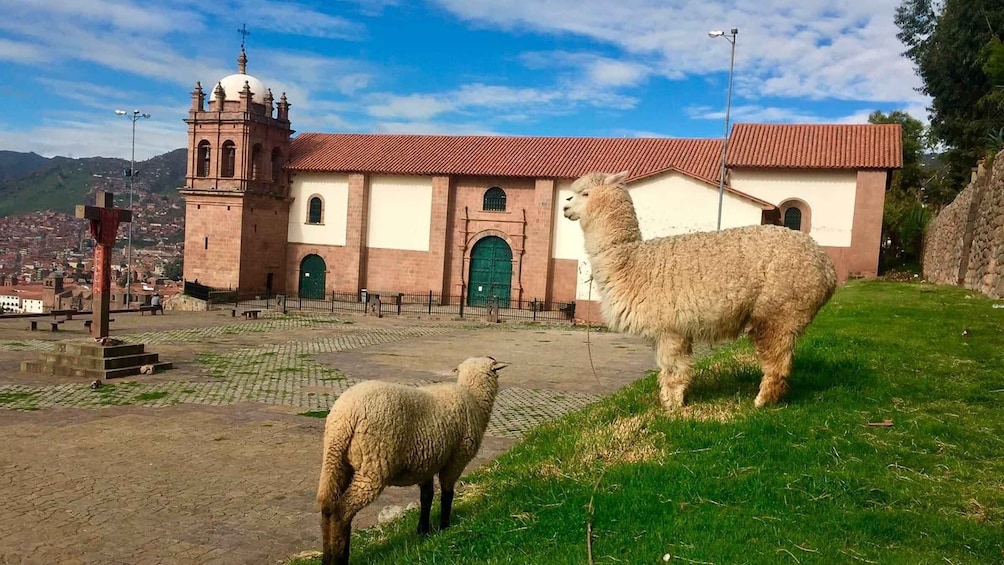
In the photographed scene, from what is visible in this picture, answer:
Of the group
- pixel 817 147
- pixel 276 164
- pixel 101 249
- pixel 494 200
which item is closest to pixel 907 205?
pixel 817 147

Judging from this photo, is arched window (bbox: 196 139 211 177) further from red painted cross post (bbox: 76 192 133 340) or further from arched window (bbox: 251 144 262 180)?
red painted cross post (bbox: 76 192 133 340)

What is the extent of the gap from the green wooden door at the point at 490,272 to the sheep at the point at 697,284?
3131 cm

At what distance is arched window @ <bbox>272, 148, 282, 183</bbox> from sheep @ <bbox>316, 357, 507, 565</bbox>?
39.5 metres

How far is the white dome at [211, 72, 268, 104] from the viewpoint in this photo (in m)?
41.1

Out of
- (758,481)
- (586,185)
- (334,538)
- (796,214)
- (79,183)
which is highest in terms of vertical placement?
(79,183)

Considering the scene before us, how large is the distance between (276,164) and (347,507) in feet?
133

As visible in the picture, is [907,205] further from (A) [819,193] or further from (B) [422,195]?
(B) [422,195]

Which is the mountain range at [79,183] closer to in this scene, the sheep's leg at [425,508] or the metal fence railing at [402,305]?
the metal fence railing at [402,305]

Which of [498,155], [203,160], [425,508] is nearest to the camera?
[425,508]

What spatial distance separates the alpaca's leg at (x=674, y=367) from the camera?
6.12 m

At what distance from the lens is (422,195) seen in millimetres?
39438

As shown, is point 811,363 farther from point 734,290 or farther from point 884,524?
point 884,524

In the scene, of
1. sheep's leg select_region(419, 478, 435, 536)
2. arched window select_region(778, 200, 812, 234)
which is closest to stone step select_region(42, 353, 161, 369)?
sheep's leg select_region(419, 478, 435, 536)

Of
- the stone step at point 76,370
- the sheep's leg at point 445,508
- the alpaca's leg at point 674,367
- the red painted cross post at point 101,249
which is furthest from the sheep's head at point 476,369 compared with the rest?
the red painted cross post at point 101,249
